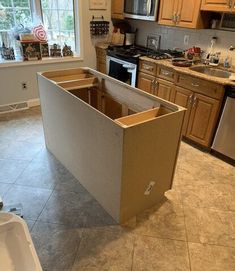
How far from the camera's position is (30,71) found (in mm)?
3777

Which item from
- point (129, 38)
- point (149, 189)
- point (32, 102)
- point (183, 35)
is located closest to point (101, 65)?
point (129, 38)

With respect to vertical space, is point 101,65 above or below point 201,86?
below

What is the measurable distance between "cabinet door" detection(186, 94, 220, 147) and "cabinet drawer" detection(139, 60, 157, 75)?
748 millimetres

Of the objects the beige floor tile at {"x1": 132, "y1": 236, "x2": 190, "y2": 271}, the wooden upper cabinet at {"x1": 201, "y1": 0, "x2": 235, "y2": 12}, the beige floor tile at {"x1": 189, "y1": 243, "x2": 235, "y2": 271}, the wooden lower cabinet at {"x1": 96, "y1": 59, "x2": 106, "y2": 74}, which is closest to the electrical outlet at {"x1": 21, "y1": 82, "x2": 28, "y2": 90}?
the wooden lower cabinet at {"x1": 96, "y1": 59, "x2": 106, "y2": 74}

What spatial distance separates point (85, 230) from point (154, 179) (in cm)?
67

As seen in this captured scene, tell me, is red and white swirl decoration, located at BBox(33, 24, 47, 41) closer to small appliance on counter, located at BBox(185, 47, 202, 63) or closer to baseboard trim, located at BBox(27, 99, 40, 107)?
baseboard trim, located at BBox(27, 99, 40, 107)

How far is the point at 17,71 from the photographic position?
12.0 ft

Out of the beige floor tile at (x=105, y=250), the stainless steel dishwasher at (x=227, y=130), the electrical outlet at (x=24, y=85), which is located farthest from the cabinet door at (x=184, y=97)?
the electrical outlet at (x=24, y=85)

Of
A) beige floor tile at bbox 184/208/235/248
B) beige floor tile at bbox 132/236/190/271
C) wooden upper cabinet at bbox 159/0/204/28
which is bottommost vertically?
beige floor tile at bbox 184/208/235/248

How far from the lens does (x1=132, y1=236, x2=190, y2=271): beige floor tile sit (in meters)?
1.62

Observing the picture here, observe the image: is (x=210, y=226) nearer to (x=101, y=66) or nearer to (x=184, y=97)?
(x=184, y=97)

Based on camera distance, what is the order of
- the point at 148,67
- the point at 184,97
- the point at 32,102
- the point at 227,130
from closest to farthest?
1. the point at 227,130
2. the point at 184,97
3. the point at 148,67
4. the point at 32,102

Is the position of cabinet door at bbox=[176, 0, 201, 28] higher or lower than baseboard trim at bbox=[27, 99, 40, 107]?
higher

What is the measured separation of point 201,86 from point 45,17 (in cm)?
268
